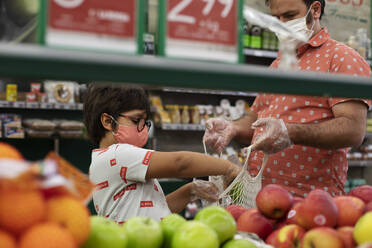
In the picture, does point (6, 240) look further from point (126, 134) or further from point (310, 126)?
point (310, 126)

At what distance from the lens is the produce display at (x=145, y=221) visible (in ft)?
2.33

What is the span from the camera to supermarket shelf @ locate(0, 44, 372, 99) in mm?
690

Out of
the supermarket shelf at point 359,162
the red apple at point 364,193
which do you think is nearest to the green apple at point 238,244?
the red apple at point 364,193

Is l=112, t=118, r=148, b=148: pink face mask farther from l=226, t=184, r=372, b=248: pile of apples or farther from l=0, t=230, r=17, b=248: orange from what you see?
l=0, t=230, r=17, b=248: orange

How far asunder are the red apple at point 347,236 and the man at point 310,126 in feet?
2.23

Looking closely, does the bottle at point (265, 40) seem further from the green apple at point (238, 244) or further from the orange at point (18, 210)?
the orange at point (18, 210)

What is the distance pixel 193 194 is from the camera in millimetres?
1873

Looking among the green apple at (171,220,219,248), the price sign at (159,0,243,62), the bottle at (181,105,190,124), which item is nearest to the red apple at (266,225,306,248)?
the green apple at (171,220,219,248)

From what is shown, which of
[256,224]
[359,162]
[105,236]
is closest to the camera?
[105,236]

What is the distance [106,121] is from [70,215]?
47.6 inches

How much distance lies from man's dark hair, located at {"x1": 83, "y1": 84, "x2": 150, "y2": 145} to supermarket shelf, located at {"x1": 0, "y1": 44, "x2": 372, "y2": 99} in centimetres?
110

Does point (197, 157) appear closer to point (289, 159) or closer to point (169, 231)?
point (289, 159)

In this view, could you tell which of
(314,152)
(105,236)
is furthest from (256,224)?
(314,152)

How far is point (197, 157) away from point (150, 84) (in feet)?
3.20
